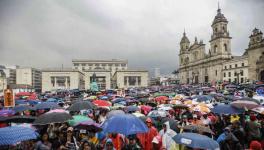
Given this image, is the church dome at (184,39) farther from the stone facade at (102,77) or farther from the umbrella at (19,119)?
the umbrella at (19,119)

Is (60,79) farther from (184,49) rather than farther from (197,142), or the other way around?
(197,142)

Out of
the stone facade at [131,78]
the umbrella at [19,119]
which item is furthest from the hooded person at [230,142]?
the stone facade at [131,78]

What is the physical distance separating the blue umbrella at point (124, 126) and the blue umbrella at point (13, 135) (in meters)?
1.75

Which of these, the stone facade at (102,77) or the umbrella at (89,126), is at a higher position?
the stone facade at (102,77)

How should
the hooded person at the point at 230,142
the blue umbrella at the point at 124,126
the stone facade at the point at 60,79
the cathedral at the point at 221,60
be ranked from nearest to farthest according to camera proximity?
the blue umbrella at the point at 124,126 → the hooded person at the point at 230,142 → the cathedral at the point at 221,60 → the stone facade at the point at 60,79

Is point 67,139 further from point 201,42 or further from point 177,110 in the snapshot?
point 201,42

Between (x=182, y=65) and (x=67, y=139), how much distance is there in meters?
95.2

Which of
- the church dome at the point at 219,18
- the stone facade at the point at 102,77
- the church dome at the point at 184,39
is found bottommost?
the stone facade at the point at 102,77

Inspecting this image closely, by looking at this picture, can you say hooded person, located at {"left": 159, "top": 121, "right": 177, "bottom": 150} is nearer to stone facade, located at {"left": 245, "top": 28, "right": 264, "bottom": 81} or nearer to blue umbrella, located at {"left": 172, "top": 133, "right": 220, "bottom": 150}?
blue umbrella, located at {"left": 172, "top": 133, "right": 220, "bottom": 150}

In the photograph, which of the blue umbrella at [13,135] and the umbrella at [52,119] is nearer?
the blue umbrella at [13,135]

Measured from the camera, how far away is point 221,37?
73812 mm

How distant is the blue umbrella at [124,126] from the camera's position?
18.6 feet

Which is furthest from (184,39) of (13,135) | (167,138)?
(13,135)

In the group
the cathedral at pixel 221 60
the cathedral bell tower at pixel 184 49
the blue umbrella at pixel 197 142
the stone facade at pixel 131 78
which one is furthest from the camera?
the cathedral bell tower at pixel 184 49
